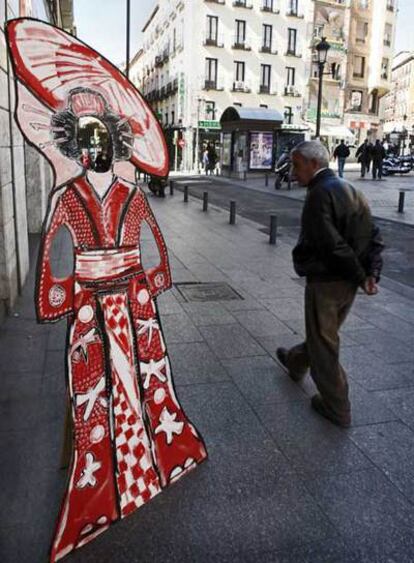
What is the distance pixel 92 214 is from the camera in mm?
2645

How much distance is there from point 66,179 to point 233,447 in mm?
1931

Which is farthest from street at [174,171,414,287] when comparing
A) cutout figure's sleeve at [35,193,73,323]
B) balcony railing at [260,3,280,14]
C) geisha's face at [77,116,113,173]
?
balcony railing at [260,3,280,14]

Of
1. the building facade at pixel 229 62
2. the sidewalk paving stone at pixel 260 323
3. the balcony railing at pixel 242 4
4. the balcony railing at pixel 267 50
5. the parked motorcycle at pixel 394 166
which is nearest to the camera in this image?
the sidewalk paving stone at pixel 260 323

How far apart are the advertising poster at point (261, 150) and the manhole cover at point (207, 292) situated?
73.4 feet

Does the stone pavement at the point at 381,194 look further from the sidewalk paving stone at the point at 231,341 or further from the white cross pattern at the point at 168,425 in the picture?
the white cross pattern at the point at 168,425

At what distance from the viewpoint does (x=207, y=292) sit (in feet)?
23.8

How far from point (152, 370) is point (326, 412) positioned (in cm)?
147

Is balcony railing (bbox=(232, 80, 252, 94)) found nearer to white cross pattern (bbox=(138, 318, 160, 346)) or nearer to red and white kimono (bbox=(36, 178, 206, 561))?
red and white kimono (bbox=(36, 178, 206, 561))

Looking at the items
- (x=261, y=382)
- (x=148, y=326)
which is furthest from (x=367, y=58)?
(x=148, y=326)

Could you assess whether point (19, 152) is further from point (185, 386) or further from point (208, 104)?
point (208, 104)

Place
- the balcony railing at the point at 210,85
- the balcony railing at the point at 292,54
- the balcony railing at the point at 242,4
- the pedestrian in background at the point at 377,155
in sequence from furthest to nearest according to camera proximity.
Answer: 1. the balcony railing at the point at 292,54
2. the balcony railing at the point at 242,4
3. the balcony railing at the point at 210,85
4. the pedestrian in background at the point at 377,155

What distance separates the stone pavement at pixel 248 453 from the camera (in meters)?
2.64

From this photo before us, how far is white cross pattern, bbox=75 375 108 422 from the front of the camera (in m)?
2.65

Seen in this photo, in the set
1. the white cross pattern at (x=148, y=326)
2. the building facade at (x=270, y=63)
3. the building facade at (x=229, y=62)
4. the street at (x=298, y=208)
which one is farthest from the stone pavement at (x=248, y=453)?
the building facade at (x=229, y=62)
